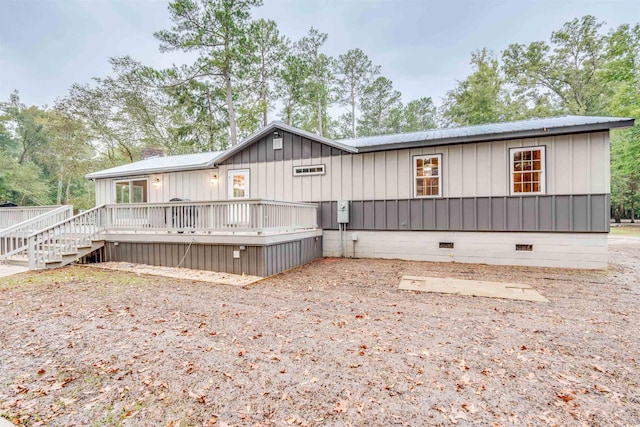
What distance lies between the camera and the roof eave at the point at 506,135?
20.5 feet

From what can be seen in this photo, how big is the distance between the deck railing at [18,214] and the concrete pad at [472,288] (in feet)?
38.3

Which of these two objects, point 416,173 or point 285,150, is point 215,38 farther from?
point 416,173

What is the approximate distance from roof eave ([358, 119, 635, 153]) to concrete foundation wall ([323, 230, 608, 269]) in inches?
95.3

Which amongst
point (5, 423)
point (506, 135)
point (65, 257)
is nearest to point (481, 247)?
point (506, 135)

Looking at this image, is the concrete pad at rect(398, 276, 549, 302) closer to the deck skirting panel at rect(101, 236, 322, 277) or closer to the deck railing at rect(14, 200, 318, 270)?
the deck skirting panel at rect(101, 236, 322, 277)

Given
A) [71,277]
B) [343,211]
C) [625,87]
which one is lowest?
[71,277]

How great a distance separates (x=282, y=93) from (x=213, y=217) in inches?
661

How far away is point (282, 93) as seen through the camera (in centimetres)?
2105

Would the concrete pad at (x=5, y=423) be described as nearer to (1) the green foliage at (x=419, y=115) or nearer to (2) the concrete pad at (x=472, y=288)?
(2) the concrete pad at (x=472, y=288)

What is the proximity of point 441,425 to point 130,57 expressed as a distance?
85.3 feet

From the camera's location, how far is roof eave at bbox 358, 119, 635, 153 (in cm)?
624

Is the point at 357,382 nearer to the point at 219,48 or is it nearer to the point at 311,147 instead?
the point at 311,147

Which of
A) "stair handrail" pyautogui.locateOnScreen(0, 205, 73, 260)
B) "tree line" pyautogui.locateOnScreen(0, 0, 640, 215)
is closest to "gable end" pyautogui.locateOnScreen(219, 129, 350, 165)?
"stair handrail" pyautogui.locateOnScreen(0, 205, 73, 260)

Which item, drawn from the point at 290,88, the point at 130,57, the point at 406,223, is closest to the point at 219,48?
the point at 290,88
